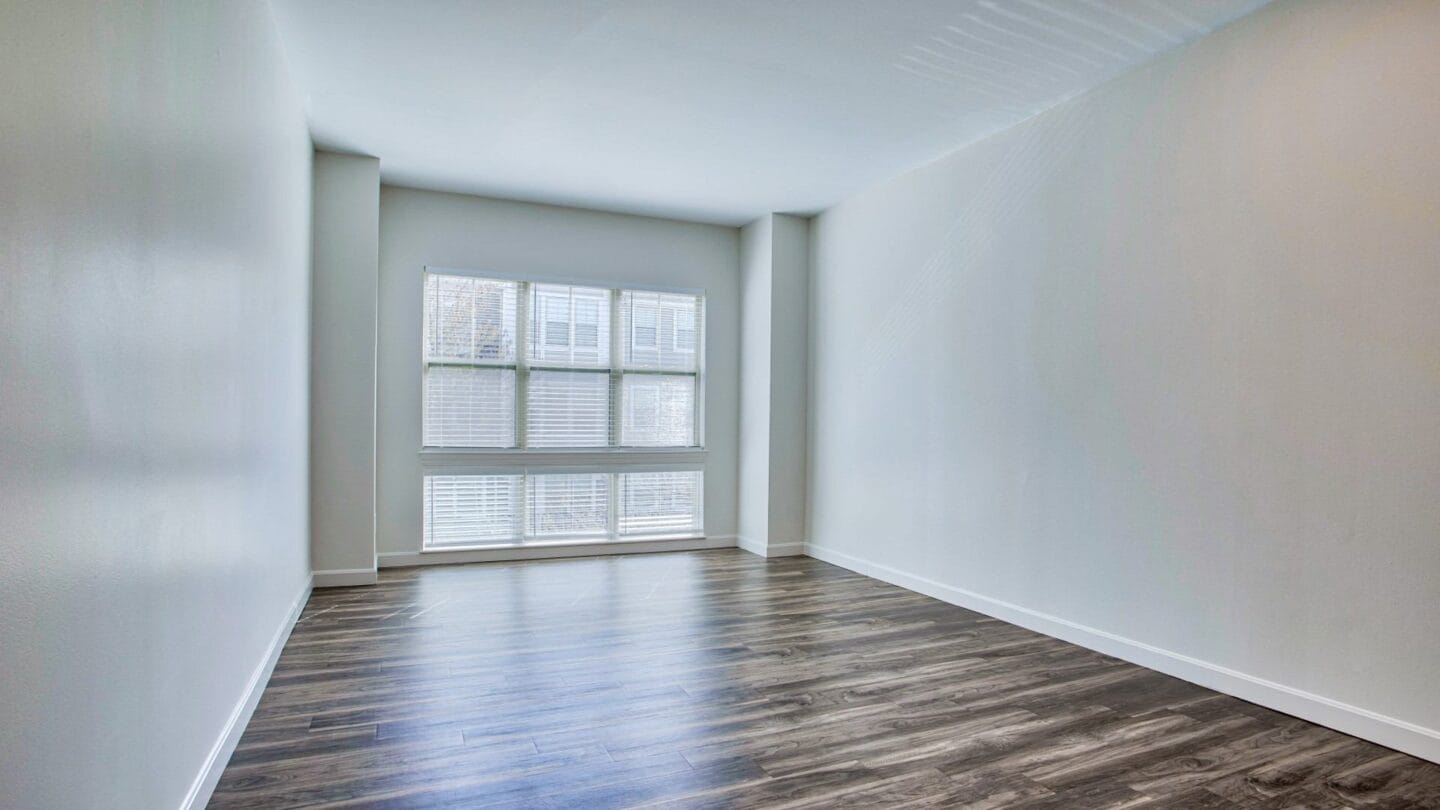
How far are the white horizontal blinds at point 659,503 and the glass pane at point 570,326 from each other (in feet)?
3.36

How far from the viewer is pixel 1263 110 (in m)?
3.09

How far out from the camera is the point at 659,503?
6457 millimetres

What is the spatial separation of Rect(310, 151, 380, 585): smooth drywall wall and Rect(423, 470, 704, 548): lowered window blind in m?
0.80

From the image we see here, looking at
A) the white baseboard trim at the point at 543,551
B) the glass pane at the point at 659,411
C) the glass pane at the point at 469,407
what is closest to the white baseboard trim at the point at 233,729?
the white baseboard trim at the point at 543,551

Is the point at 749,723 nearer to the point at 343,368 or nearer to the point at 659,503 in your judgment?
the point at 343,368

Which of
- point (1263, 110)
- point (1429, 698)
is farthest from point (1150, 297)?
point (1429, 698)

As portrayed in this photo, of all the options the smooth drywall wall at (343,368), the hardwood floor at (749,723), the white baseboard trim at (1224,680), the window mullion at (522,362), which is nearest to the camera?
the hardwood floor at (749,723)

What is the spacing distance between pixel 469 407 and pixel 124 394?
4341mm

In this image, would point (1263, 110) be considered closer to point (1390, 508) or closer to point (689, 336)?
point (1390, 508)

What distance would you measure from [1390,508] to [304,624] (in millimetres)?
4753

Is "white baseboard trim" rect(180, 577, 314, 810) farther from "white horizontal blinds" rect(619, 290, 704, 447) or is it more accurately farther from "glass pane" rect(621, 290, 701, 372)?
"glass pane" rect(621, 290, 701, 372)

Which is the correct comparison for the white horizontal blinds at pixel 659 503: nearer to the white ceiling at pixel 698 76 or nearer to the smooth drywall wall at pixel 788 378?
the smooth drywall wall at pixel 788 378

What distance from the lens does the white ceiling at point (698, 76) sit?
10.4ft

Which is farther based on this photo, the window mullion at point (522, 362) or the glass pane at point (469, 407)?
the window mullion at point (522, 362)
